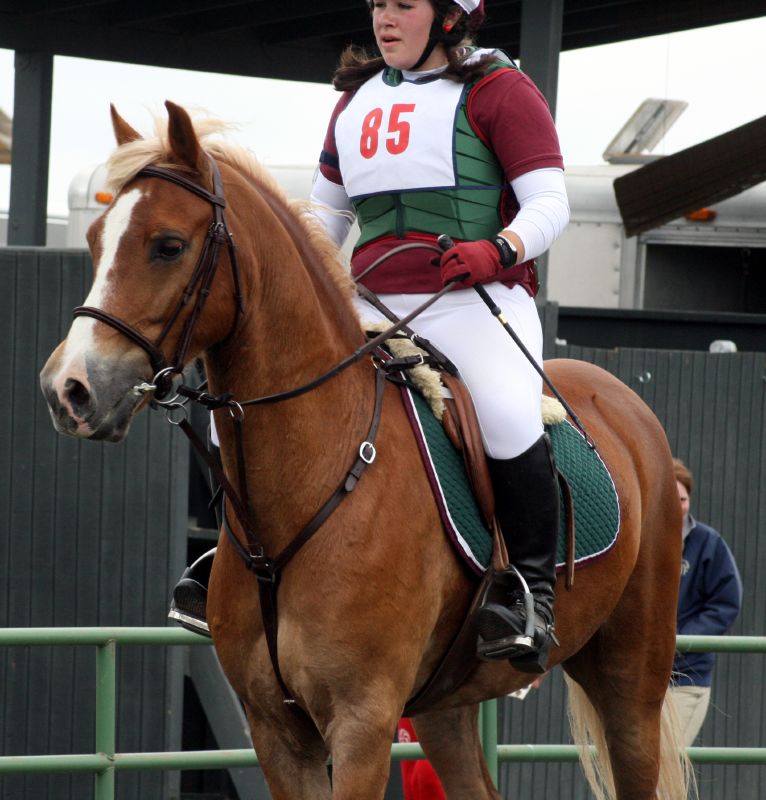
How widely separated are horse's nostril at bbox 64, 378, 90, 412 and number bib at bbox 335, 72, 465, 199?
4.40 feet

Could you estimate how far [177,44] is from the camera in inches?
401

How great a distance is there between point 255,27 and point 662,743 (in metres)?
6.84

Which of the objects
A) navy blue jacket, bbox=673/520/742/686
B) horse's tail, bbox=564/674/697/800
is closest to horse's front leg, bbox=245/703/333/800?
horse's tail, bbox=564/674/697/800

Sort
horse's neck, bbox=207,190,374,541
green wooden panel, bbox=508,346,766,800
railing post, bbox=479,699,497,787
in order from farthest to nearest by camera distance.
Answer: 1. green wooden panel, bbox=508,346,766,800
2. railing post, bbox=479,699,497,787
3. horse's neck, bbox=207,190,374,541

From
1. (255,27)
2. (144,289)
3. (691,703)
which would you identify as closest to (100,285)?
(144,289)

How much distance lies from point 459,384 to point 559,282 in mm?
6404

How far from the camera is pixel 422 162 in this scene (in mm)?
3971

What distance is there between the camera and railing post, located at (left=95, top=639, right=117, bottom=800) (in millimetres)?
5062

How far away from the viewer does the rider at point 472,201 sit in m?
3.92

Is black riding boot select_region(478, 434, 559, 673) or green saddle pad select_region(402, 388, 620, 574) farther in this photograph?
black riding boot select_region(478, 434, 559, 673)

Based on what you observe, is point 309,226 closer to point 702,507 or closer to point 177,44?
point 702,507

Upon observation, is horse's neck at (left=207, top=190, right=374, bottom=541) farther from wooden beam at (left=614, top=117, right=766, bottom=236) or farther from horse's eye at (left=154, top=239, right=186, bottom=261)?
wooden beam at (left=614, top=117, right=766, bottom=236)

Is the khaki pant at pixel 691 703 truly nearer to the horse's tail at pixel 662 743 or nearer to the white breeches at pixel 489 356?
the horse's tail at pixel 662 743

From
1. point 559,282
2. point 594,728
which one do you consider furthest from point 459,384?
point 559,282
